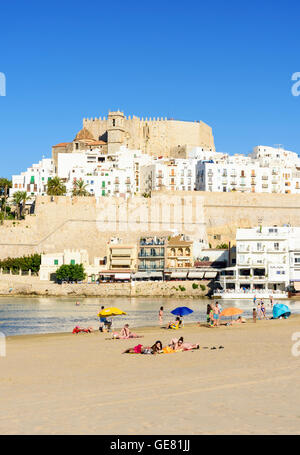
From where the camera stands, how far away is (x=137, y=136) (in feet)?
383


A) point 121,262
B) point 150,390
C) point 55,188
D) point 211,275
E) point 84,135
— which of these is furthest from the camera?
point 84,135

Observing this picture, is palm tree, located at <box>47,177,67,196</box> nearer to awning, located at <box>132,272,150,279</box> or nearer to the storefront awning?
awning, located at <box>132,272,150,279</box>

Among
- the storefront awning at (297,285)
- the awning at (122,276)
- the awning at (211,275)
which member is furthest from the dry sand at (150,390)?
the awning at (122,276)

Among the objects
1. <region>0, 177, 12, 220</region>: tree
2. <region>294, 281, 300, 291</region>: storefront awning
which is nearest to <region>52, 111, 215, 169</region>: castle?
<region>0, 177, 12, 220</region>: tree

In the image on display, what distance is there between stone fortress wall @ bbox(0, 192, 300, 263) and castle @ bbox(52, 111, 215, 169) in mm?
28797

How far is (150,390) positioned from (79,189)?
266 feet

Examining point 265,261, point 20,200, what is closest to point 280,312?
point 265,261

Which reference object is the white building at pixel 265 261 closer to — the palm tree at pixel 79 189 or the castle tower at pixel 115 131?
the palm tree at pixel 79 189

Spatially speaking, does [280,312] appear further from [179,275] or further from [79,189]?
[79,189]

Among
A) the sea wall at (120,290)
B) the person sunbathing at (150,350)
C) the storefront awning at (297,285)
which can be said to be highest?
the person sunbathing at (150,350)

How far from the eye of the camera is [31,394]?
12.6 meters

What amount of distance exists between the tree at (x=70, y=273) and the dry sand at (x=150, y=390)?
1994 inches

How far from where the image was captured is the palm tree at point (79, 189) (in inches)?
3597

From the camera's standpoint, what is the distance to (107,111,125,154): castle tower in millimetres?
112312
